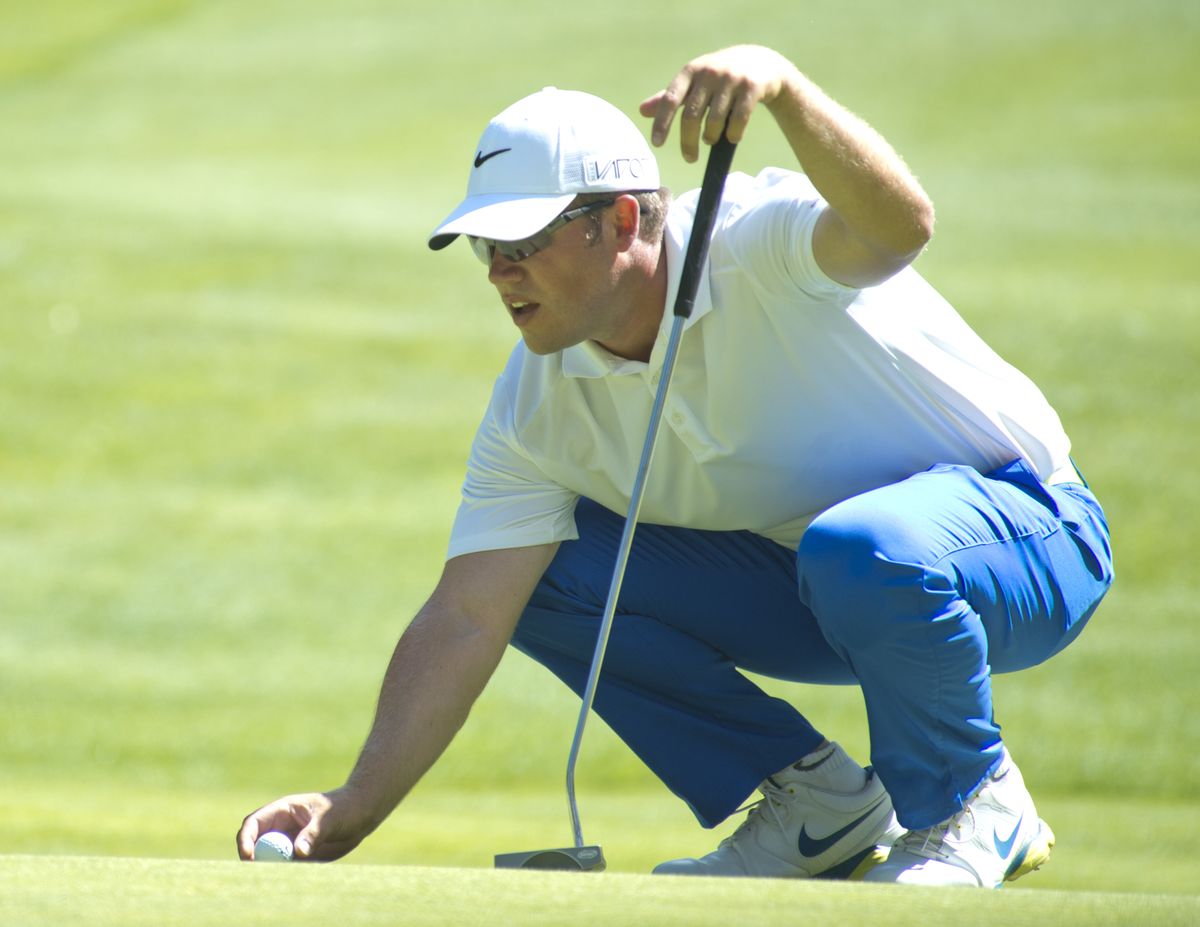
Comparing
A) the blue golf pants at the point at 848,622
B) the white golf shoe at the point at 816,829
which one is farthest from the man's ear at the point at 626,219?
the white golf shoe at the point at 816,829

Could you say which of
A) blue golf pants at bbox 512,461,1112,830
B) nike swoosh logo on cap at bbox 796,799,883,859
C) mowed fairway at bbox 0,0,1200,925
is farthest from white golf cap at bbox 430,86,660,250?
nike swoosh logo on cap at bbox 796,799,883,859

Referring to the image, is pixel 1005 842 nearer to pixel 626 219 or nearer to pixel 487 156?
pixel 626 219

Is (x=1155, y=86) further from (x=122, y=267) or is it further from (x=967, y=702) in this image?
(x=967, y=702)

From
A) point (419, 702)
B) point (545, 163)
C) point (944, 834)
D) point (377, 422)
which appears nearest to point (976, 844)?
point (944, 834)

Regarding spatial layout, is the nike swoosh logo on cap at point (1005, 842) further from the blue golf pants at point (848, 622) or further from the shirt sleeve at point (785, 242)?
the shirt sleeve at point (785, 242)

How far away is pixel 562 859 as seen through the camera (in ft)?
9.60

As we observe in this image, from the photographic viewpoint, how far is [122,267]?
10766 millimetres

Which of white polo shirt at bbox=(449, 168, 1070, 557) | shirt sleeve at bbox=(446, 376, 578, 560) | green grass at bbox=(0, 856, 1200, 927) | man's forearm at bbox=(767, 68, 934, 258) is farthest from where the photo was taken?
shirt sleeve at bbox=(446, 376, 578, 560)

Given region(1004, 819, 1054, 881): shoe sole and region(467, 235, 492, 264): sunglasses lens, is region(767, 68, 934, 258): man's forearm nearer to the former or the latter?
region(467, 235, 492, 264): sunglasses lens

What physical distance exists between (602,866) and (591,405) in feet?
2.65

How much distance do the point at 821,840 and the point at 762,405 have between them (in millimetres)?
787

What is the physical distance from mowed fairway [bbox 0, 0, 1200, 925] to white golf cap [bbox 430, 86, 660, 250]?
1055 millimetres

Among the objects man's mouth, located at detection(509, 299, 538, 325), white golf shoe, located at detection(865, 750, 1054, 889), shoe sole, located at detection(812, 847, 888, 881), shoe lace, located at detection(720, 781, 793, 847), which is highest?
man's mouth, located at detection(509, 299, 538, 325)

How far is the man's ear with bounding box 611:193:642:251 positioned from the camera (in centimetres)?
301
